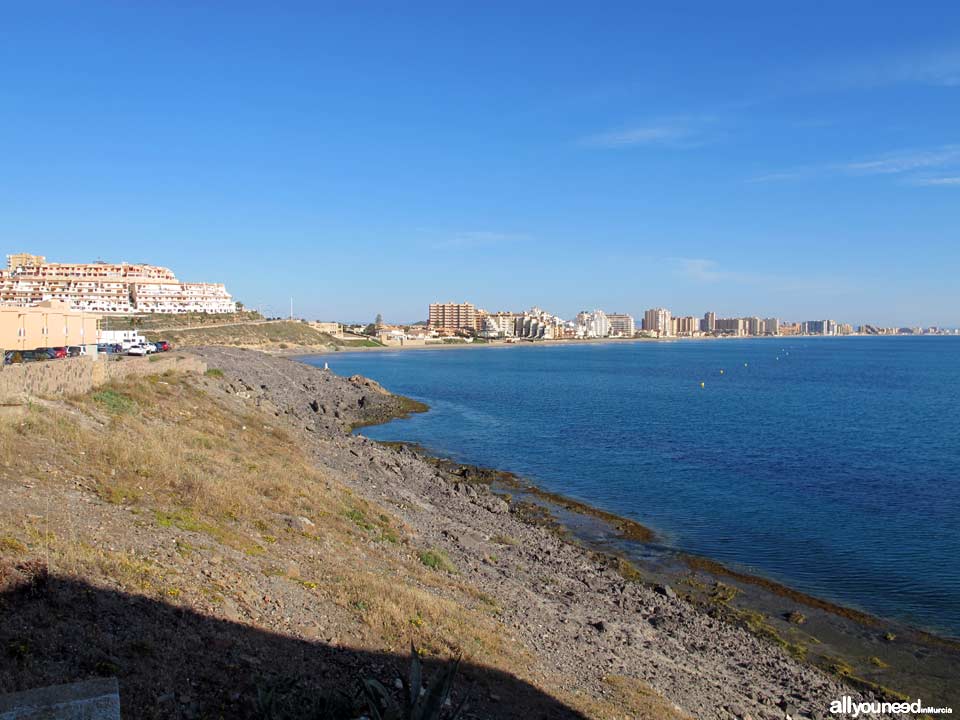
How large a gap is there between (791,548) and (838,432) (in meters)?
31.4

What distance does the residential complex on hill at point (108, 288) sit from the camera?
134 metres

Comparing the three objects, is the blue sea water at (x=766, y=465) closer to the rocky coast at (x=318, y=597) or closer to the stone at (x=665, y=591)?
the rocky coast at (x=318, y=597)

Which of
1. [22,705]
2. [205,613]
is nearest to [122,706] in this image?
[22,705]

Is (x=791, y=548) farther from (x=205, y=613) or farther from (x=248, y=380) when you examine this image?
(x=248, y=380)

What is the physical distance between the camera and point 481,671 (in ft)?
35.0

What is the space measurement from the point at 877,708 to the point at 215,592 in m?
13.6

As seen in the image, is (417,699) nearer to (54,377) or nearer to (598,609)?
(598,609)

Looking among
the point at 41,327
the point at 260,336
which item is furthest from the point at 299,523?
the point at 260,336

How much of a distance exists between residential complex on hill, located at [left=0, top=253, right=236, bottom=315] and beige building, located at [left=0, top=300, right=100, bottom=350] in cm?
7946

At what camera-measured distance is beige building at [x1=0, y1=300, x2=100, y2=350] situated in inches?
1645

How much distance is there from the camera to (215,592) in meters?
10.9

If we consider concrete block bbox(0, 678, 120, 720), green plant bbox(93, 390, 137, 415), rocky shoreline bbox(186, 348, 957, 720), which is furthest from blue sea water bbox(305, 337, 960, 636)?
concrete block bbox(0, 678, 120, 720)

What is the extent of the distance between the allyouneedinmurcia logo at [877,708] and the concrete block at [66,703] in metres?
13.8

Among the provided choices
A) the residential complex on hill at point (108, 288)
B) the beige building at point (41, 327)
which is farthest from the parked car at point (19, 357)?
the residential complex on hill at point (108, 288)
